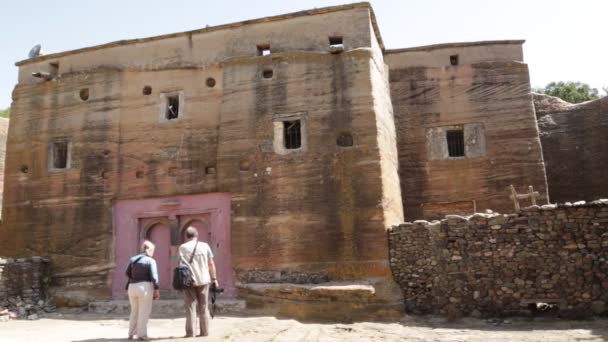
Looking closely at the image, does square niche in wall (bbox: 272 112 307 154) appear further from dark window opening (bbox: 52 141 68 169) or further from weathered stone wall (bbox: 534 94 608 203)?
weathered stone wall (bbox: 534 94 608 203)

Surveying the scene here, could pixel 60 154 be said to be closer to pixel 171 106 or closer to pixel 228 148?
pixel 171 106

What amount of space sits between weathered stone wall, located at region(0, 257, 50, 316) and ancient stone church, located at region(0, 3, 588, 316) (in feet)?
1.33

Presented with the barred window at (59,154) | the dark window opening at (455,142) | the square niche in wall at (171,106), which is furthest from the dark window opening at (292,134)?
the barred window at (59,154)

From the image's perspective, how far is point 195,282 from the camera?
7477mm

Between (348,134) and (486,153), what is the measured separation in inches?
177

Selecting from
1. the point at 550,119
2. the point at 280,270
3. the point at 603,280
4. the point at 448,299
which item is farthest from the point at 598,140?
the point at 280,270

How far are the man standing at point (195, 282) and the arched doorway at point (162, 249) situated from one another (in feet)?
20.0

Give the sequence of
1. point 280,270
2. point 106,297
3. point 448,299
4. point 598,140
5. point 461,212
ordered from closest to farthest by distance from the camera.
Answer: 1. point 448,299
2. point 280,270
3. point 106,297
4. point 461,212
5. point 598,140

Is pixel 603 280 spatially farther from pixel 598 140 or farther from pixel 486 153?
pixel 598 140

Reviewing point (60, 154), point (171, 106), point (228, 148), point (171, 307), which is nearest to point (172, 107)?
point (171, 106)

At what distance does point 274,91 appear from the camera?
530 inches

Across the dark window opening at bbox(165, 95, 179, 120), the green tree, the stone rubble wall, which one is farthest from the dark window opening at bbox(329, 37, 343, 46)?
the green tree

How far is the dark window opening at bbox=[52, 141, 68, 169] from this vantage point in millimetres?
14883

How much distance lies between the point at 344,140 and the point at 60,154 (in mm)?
8553
